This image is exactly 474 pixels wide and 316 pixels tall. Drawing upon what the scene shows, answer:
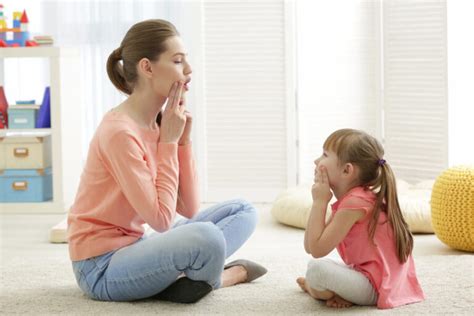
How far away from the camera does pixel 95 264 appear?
2.41 m

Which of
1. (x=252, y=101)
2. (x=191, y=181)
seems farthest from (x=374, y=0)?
(x=191, y=181)

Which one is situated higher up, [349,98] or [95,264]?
[349,98]

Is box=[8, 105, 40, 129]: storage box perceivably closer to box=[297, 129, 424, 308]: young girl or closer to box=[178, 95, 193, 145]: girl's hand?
box=[178, 95, 193, 145]: girl's hand

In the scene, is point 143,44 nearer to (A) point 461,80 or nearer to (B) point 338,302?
(B) point 338,302

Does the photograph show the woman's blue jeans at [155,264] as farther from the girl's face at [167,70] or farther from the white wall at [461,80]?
the white wall at [461,80]

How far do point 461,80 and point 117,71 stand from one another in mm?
2133

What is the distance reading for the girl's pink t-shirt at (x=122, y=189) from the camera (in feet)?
7.59

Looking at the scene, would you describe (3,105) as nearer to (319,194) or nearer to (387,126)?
(387,126)

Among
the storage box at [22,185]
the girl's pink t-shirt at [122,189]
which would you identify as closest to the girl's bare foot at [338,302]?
the girl's pink t-shirt at [122,189]

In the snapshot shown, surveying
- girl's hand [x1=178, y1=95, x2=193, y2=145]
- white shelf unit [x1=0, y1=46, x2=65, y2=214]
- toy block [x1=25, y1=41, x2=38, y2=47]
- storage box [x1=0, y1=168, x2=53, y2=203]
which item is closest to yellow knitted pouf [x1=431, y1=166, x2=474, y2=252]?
girl's hand [x1=178, y1=95, x2=193, y2=145]

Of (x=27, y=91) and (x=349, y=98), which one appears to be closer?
(x=349, y=98)

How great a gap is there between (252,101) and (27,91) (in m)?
1.26

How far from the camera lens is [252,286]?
2.62 meters

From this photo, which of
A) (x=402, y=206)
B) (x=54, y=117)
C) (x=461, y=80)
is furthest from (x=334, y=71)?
(x=54, y=117)
